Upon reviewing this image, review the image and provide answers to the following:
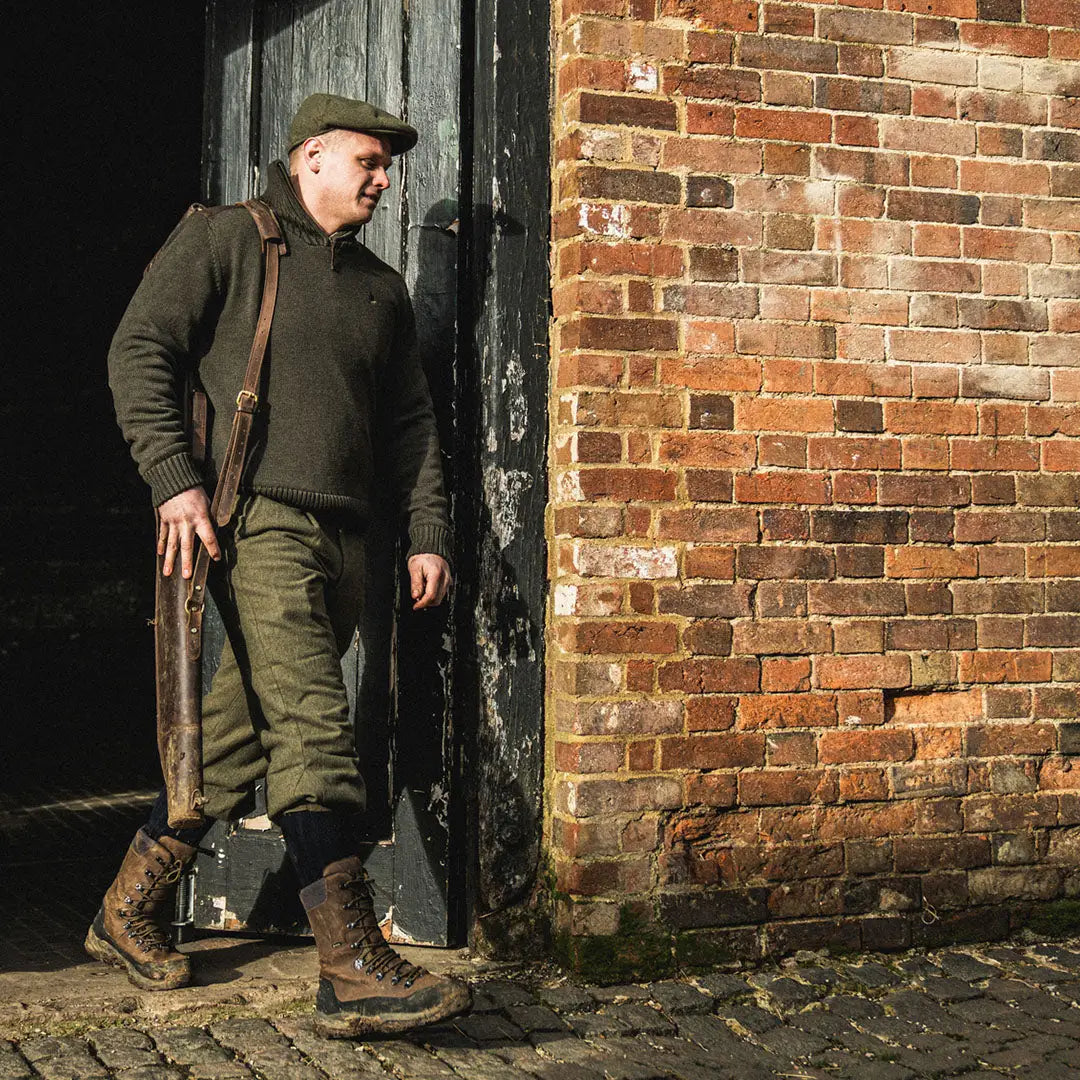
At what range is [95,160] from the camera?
8.99m

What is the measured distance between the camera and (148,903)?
3264 millimetres

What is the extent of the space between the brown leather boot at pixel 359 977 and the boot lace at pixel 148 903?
1.59 ft

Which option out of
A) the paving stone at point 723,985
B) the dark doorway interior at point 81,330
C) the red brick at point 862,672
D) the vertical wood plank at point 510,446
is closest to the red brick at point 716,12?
the vertical wood plank at point 510,446

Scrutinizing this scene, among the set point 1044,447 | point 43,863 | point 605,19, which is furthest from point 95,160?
point 1044,447

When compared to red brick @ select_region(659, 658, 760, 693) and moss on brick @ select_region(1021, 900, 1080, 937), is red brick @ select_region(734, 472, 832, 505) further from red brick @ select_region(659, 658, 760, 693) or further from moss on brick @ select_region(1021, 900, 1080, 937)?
moss on brick @ select_region(1021, 900, 1080, 937)

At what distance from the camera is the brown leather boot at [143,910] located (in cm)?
321

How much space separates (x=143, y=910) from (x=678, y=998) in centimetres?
130

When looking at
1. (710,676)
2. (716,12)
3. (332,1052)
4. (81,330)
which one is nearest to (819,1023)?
(710,676)

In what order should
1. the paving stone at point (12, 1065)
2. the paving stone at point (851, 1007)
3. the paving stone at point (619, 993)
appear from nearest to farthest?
the paving stone at point (12, 1065) → the paving stone at point (851, 1007) → the paving stone at point (619, 993)

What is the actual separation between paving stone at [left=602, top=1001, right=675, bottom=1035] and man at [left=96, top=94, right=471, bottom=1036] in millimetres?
431

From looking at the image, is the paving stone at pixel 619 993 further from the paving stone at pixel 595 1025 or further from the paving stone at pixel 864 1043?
the paving stone at pixel 864 1043

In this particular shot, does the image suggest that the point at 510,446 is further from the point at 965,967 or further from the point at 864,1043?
the point at 965,967

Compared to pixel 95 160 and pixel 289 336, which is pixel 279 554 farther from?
pixel 95 160

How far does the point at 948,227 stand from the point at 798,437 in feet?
2.38
